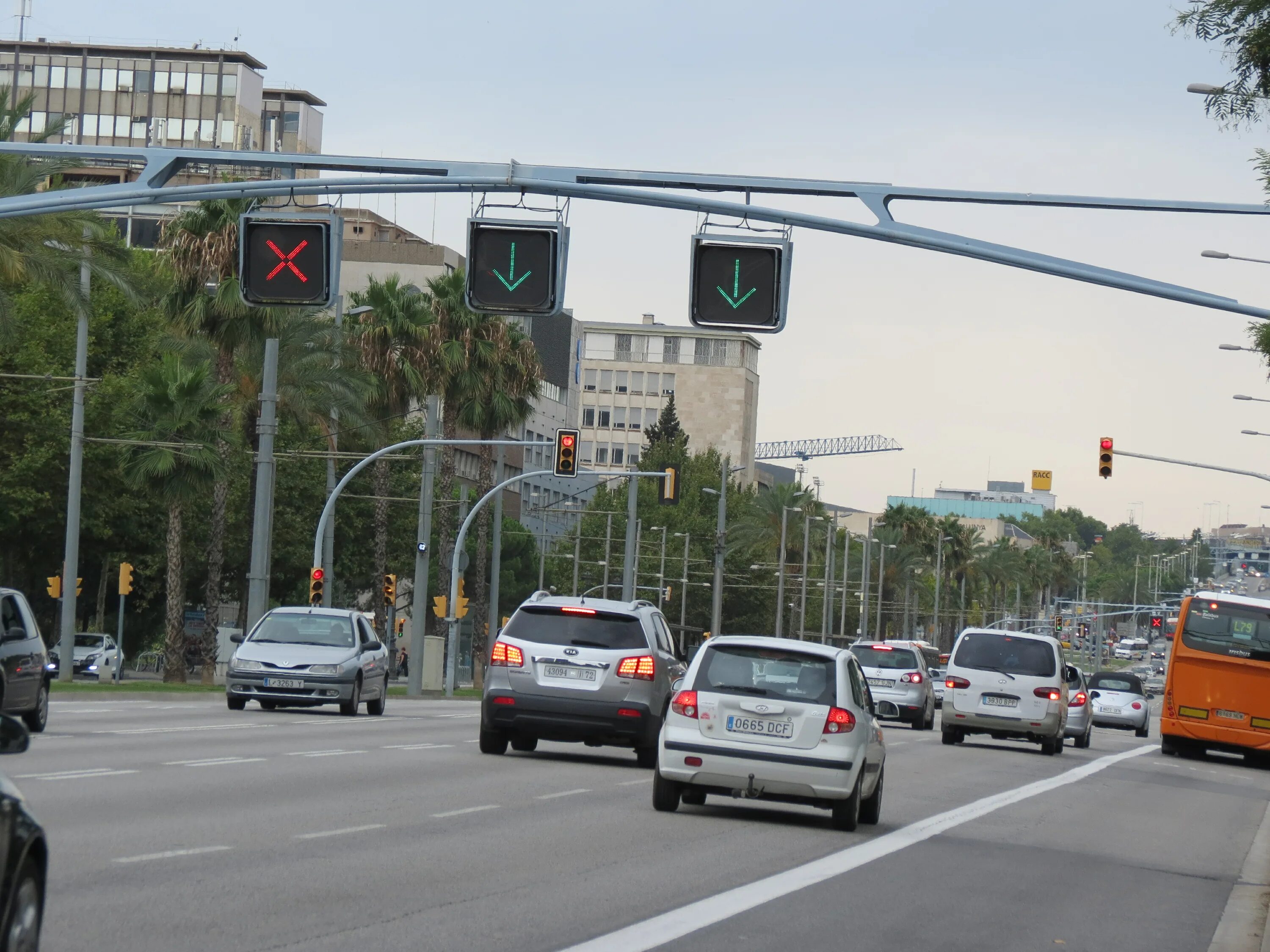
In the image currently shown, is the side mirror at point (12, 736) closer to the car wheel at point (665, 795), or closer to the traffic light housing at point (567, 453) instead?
the car wheel at point (665, 795)

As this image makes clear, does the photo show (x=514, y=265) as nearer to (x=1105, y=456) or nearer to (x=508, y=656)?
(x=508, y=656)

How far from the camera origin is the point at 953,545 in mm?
142000

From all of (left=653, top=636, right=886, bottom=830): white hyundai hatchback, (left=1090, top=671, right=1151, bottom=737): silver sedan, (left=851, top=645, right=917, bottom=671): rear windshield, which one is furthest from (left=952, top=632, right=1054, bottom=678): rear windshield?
(left=1090, top=671, right=1151, bottom=737): silver sedan

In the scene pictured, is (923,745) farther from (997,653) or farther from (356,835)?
(356,835)

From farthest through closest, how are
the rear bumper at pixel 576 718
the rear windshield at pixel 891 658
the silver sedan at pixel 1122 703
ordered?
the silver sedan at pixel 1122 703 < the rear windshield at pixel 891 658 < the rear bumper at pixel 576 718

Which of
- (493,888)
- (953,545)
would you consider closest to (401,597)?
(953,545)

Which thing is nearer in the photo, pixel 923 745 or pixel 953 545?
pixel 923 745

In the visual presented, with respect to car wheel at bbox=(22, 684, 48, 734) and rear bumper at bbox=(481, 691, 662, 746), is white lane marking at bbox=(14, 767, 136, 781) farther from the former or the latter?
rear bumper at bbox=(481, 691, 662, 746)

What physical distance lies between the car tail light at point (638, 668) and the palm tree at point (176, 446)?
27.3 metres

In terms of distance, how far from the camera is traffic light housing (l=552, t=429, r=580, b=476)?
1829 inches

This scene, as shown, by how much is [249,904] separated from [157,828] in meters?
3.43

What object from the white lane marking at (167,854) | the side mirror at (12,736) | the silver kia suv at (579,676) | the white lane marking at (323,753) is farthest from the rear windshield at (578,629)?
the side mirror at (12,736)

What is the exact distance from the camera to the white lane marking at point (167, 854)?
37.3 feet

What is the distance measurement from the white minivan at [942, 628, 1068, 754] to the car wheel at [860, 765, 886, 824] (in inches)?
645
